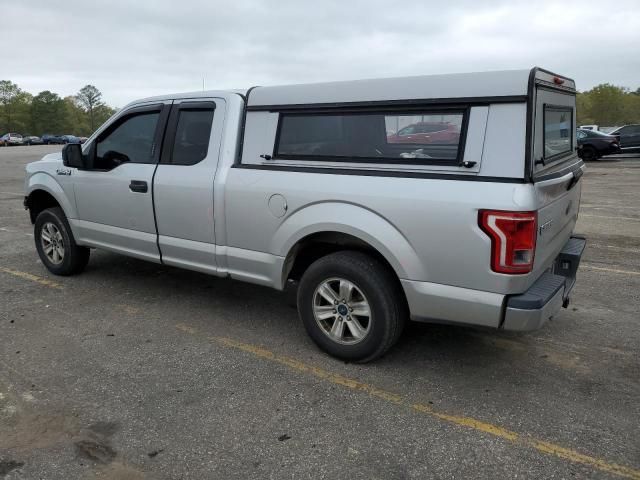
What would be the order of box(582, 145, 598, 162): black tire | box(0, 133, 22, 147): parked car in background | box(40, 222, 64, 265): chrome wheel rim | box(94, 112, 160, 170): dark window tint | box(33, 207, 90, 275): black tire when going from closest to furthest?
box(94, 112, 160, 170): dark window tint → box(33, 207, 90, 275): black tire → box(40, 222, 64, 265): chrome wheel rim → box(582, 145, 598, 162): black tire → box(0, 133, 22, 147): parked car in background

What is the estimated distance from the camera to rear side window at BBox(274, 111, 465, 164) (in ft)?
10.4

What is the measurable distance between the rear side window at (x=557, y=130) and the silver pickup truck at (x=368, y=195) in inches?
0.9

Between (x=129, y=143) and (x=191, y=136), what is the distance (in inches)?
32.0

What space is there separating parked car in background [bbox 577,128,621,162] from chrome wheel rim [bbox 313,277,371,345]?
22008mm

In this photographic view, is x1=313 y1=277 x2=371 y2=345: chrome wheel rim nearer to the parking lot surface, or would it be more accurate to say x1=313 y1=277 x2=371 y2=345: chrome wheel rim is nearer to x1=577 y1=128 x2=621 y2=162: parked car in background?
the parking lot surface

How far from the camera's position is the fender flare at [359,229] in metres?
3.25

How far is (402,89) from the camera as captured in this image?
3305 mm

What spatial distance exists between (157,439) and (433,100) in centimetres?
248

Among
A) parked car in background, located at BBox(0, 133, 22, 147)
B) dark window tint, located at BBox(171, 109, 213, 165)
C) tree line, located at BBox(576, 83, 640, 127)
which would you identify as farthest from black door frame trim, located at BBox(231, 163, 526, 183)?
tree line, located at BBox(576, 83, 640, 127)

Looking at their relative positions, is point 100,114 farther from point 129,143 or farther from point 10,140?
Answer: point 129,143

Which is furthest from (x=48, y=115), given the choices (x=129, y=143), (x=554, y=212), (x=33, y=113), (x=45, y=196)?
(x=554, y=212)

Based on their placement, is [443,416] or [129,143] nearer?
[443,416]

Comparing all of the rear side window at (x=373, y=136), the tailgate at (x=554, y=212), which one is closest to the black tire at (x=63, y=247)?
the rear side window at (x=373, y=136)

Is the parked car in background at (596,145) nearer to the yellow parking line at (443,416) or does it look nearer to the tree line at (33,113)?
the yellow parking line at (443,416)
